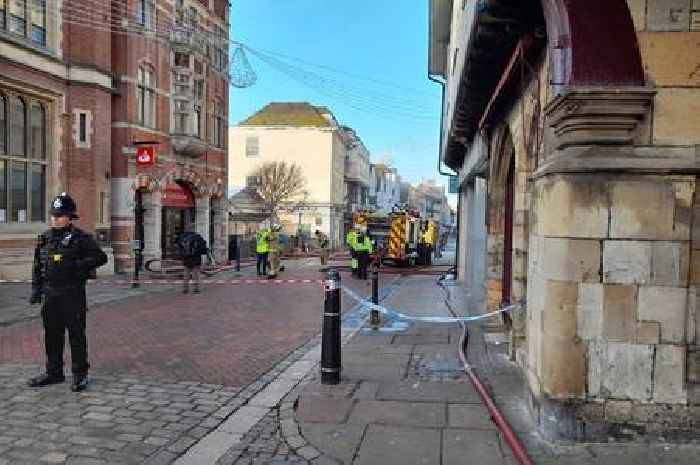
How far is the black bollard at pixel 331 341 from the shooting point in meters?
6.18

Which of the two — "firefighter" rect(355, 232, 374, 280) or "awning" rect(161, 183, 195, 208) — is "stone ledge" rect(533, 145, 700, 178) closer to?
"firefighter" rect(355, 232, 374, 280)

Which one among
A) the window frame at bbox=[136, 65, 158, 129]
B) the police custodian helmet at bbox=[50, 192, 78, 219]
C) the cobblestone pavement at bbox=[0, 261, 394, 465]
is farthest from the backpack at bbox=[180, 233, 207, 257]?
the police custodian helmet at bbox=[50, 192, 78, 219]

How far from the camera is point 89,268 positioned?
20.4 feet

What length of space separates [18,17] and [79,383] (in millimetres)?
14344

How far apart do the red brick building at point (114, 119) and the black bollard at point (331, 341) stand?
12.7m

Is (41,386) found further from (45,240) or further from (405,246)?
(405,246)

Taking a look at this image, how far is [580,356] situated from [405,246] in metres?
21.6

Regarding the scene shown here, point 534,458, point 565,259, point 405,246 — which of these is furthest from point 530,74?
point 405,246

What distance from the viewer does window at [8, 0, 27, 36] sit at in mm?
16516

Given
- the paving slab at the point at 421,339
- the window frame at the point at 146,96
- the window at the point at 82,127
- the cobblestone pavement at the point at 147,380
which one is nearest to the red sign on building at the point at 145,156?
the window at the point at 82,127

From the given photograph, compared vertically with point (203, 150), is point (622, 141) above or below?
below

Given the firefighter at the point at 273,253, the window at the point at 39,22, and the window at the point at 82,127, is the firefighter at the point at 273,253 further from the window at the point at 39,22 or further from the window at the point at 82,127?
the window at the point at 39,22

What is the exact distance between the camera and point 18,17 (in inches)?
661

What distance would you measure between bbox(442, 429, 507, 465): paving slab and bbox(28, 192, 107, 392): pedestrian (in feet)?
11.6
